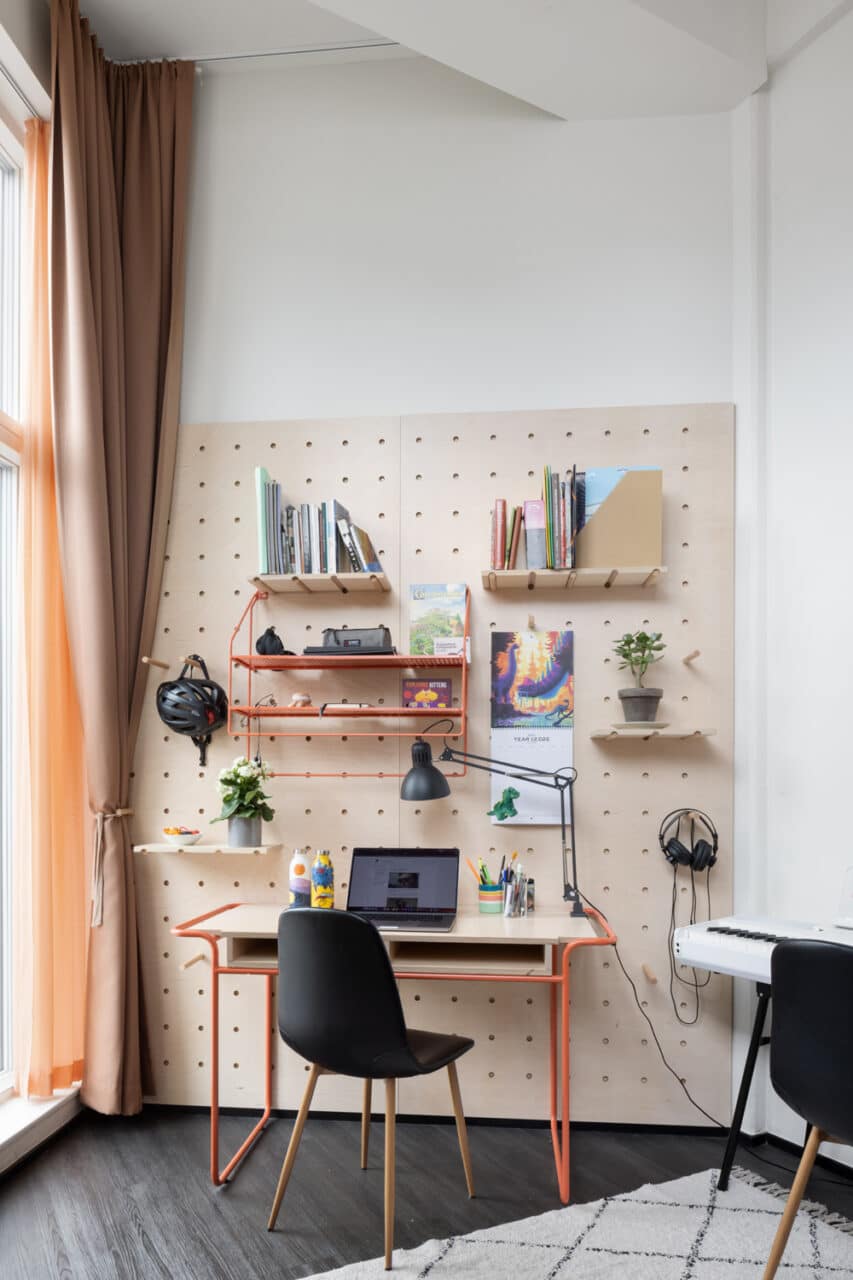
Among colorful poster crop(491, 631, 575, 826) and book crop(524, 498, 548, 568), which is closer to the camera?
book crop(524, 498, 548, 568)

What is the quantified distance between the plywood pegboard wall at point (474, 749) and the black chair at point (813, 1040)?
43.0 inches

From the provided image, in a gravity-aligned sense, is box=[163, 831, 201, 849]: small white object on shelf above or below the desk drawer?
above

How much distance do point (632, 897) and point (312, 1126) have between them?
131 centimetres

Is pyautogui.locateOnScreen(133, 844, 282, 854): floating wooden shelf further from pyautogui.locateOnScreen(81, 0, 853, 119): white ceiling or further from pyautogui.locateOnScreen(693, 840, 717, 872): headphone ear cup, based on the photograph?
pyautogui.locateOnScreen(81, 0, 853, 119): white ceiling

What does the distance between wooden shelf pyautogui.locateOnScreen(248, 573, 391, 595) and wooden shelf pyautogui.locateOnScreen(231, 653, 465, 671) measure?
248mm

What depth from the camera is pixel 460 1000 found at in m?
3.16

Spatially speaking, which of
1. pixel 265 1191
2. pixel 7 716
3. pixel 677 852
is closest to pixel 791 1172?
pixel 677 852

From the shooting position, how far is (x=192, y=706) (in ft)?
10.3

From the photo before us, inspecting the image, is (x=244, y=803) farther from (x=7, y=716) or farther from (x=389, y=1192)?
(x=389, y=1192)

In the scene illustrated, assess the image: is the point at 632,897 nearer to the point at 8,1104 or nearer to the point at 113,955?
the point at 113,955

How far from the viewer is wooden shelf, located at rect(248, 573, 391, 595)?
308 cm

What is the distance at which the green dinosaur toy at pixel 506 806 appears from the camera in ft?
10.3

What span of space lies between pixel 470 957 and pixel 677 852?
0.78m

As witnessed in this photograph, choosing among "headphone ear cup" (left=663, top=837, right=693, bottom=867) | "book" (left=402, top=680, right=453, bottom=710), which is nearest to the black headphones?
"headphone ear cup" (left=663, top=837, right=693, bottom=867)
